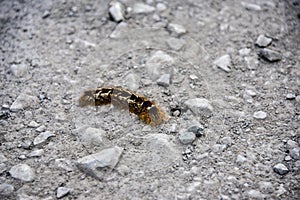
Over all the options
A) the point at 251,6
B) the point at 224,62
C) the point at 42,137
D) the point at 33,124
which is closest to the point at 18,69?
the point at 33,124

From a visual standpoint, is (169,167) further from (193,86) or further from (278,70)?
(278,70)

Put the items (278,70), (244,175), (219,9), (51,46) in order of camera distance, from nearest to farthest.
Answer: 1. (244,175)
2. (278,70)
3. (51,46)
4. (219,9)

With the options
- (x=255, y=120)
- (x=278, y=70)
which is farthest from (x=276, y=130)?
(x=278, y=70)

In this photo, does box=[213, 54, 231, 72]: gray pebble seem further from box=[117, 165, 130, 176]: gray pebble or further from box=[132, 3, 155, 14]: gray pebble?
box=[117, 165, 130, 176]: gray pebble

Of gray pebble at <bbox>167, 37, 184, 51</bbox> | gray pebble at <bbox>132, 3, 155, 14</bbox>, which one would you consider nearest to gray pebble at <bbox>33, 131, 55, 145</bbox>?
gray pebble at <bbox>167, 37, 184, 51</bbox>

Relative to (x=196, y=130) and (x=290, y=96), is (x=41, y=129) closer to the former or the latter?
(x=196, y=130)

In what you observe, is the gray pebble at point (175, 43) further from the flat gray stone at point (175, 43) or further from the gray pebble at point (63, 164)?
the gray pebble at point (63, 164)
